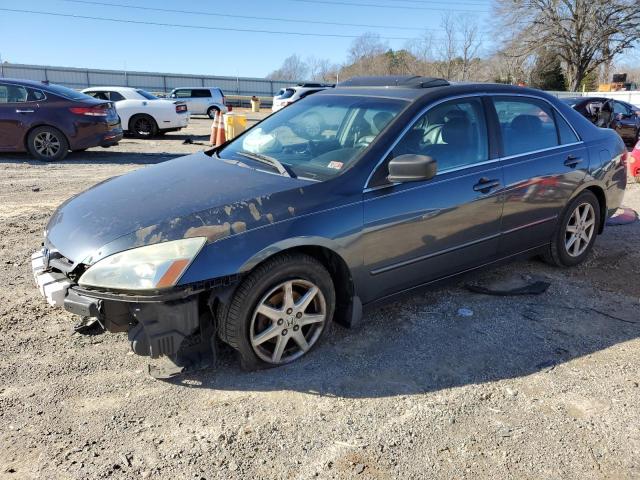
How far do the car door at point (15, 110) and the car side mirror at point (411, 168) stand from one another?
8.92 metres

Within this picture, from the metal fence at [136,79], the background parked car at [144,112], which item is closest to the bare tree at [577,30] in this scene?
the metal fence at [136,79]

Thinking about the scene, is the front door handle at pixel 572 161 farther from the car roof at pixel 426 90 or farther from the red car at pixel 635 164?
the red car at pixel 635 164

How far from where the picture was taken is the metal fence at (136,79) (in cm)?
3919

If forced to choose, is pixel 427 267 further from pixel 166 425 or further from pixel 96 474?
pixel 96 474

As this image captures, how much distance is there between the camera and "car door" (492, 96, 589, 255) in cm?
409

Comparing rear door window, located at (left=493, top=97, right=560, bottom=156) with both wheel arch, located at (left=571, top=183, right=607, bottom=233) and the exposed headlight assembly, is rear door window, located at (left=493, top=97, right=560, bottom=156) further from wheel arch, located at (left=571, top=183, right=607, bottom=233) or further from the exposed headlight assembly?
the exposed headlight assembly

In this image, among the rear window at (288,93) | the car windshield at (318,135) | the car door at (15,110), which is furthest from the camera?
the rear window at (288,93)

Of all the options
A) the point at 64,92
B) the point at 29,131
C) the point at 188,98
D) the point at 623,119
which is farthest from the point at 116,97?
the point at 623,119

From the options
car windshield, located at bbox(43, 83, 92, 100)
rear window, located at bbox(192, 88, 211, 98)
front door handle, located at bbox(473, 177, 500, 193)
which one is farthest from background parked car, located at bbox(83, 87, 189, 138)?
front door handle, located at bbox(473, 177, 500, 193)

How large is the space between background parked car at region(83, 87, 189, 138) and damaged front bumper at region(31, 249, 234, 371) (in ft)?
42.1

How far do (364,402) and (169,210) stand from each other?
1532 millimetres

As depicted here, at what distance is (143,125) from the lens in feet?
49.0

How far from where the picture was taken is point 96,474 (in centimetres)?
235

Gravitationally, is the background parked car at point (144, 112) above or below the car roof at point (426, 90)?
above
